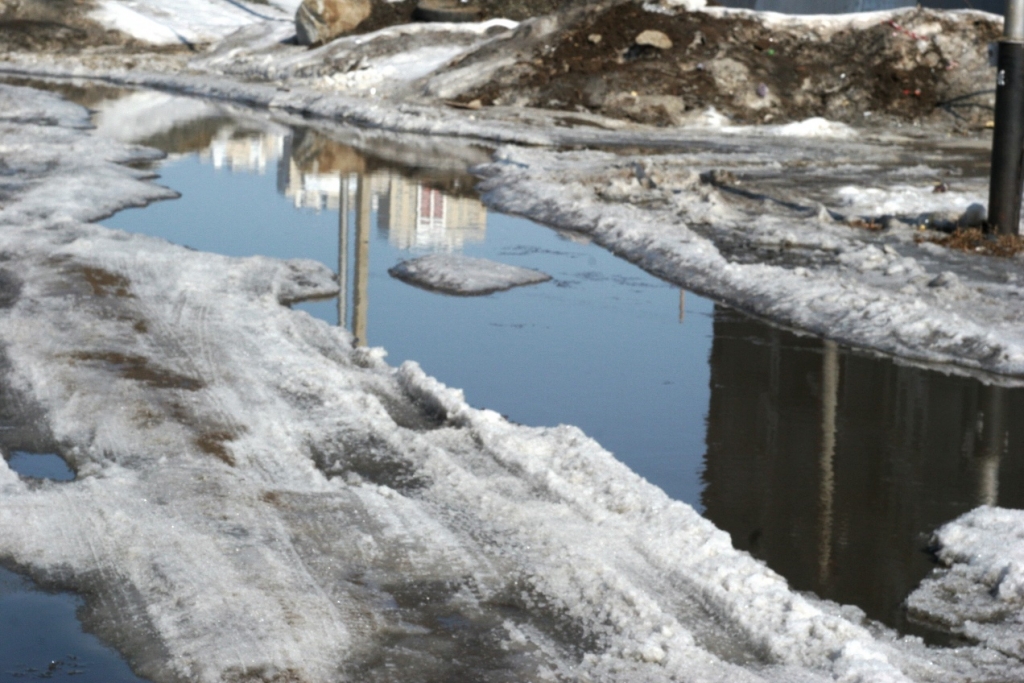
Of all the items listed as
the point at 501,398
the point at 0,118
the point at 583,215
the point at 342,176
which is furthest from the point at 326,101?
the point at 501,398

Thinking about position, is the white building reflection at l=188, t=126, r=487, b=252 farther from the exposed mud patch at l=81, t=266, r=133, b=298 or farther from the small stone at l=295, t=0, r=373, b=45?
the small stone at l=295, t=0, r=373, b=45

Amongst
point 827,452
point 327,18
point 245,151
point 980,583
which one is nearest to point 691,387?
point 827,452

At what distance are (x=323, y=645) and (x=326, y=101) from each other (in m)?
20.7

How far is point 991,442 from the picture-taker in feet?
20.7

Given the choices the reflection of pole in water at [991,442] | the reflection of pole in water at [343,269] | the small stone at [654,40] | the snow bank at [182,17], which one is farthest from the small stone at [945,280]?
the snow bank at [182,17]

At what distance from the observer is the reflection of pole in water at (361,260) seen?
8177 mm

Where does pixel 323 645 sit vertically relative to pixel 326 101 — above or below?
below

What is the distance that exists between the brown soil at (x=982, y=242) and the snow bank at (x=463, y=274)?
11.2 feet

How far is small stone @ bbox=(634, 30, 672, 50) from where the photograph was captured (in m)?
23.8

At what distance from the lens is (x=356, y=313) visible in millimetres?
8500

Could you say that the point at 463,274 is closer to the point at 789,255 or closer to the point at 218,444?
the point at 789,255

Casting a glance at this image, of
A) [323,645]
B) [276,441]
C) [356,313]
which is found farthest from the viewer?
[356,313]

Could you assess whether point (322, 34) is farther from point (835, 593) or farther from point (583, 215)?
point (835, 593)

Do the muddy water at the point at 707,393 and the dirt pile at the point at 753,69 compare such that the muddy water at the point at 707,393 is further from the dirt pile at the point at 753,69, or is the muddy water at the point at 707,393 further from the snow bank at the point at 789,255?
the dirt pile at the point at 753,69
